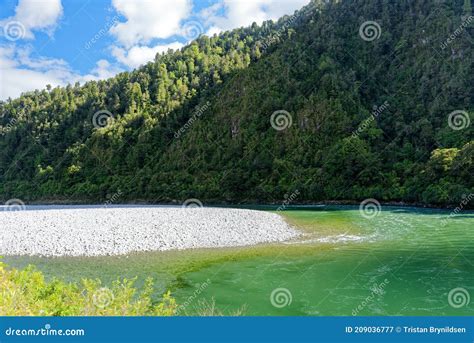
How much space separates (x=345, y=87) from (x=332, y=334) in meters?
116

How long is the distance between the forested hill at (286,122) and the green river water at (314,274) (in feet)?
130

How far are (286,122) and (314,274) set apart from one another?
3874 inches

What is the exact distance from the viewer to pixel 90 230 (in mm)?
29625

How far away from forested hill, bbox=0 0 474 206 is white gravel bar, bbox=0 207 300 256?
3895 cm

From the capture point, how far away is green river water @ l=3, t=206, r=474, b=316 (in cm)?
1366

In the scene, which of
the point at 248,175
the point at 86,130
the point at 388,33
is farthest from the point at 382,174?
the point at 86,130

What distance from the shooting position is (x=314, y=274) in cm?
1803

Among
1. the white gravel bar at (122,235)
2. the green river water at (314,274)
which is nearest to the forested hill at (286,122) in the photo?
the white gravel bar at (122,235)

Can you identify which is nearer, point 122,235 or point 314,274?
point 314,274

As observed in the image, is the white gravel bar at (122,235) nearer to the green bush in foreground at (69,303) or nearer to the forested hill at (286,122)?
the green bush in foreground at (69,303)

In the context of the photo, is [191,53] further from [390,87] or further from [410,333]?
[410,333]

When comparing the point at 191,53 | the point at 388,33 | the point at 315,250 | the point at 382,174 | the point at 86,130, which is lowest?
the point at 315,250

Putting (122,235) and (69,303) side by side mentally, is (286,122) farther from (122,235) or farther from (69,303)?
(69,303)

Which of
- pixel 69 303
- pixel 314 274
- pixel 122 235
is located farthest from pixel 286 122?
pixel 69 303
